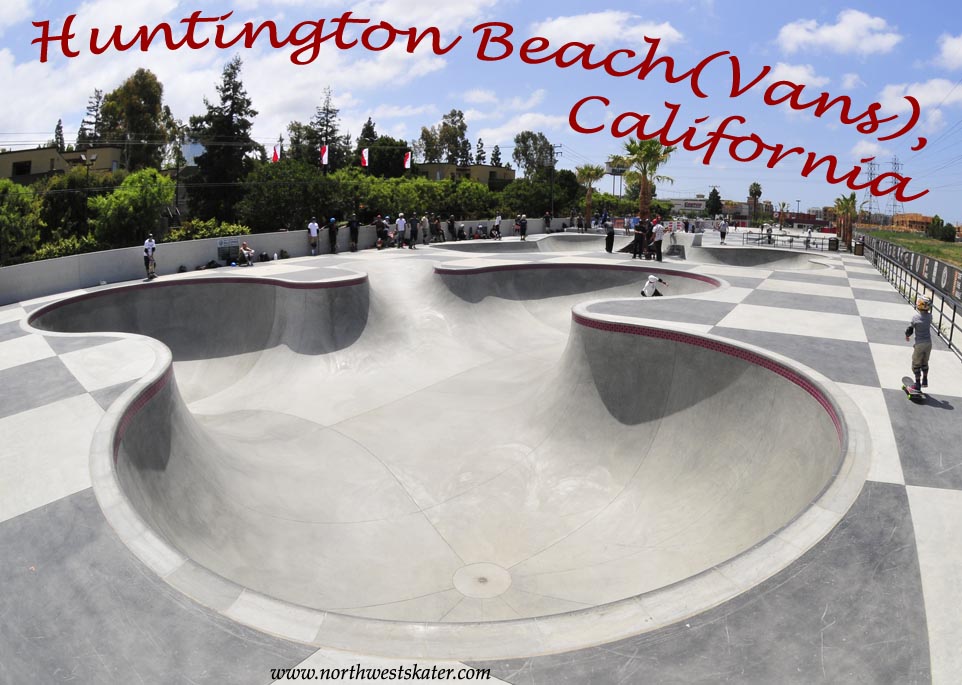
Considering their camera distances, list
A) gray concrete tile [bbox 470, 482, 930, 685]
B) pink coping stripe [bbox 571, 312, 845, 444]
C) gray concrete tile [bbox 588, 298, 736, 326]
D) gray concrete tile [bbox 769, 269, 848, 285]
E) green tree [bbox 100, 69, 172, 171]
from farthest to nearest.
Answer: green tree [bbox 100, 69, 172, 171] → gray concrete tile [bbox 769, 269, 848, 285] → gray concrete tile [bbox 588, 298, 736, 326] → pink coping stripe [bbox 571, 312, 845, 444] → gray concrete tile [bbox 470, 482, 930, 685]

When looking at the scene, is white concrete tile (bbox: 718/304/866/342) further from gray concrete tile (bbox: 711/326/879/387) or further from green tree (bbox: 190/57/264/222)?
green tree (bbox: 190/57/264/222)

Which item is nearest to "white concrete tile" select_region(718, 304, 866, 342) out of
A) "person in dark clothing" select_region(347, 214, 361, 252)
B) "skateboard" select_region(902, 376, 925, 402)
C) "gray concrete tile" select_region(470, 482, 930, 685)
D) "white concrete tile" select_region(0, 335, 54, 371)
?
"skateboard" select_region(902, 376, 925, 402)

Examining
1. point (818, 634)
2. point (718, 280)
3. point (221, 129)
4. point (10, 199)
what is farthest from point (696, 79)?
point (221, 129)

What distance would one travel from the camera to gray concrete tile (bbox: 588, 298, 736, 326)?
42.2ft

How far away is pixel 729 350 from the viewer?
10.2 metres

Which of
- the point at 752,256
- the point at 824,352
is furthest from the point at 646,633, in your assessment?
the point at 752,256

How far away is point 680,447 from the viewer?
982 centimetres

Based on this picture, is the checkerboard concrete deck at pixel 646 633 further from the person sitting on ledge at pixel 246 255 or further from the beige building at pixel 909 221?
the beige building at pixel 909 221

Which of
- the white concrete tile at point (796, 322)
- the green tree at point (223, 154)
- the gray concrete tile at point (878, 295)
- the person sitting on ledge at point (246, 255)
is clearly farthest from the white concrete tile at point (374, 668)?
the green tree at point (223, 154)

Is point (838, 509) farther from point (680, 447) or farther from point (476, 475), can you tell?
point (476, 475)

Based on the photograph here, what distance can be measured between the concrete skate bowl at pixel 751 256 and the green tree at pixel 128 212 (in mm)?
29332

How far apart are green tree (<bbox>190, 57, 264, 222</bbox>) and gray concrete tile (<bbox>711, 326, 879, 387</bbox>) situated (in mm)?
54925

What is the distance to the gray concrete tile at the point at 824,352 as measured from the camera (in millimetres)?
9250

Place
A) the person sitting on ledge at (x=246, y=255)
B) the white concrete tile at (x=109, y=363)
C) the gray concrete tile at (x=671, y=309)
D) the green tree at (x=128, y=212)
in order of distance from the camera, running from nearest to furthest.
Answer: the white concrete tile at (x=109, y=363), the gray concrete tile at (x=671, y=309), the person sitting on ledge at (x=246, y=255), the green tree at (x=128, y=212)
